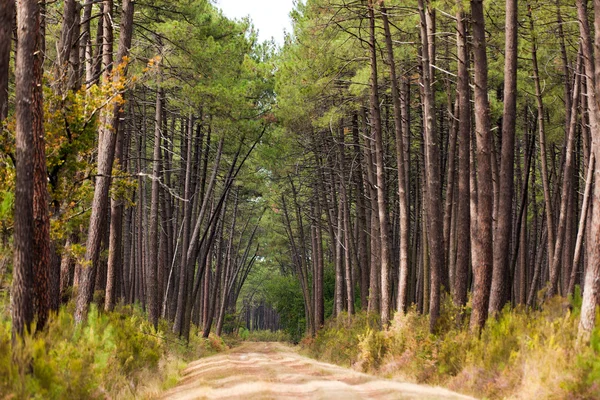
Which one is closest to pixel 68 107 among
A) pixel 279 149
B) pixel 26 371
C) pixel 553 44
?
pixel 26 371

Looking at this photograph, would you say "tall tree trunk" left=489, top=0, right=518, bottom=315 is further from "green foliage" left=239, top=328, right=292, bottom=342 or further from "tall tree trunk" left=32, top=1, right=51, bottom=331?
"green foliage" left=239, top=328, right=292, bottom=342

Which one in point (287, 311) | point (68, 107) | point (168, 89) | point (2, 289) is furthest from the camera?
point (287, 311)

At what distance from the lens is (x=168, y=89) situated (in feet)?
75.6

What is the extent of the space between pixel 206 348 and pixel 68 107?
1766 centimetres

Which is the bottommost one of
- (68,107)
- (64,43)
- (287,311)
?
(287,311)

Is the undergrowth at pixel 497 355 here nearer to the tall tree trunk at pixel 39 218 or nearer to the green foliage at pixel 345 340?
the green foliage at pixel 345 340

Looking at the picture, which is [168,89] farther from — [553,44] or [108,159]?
[553,44]

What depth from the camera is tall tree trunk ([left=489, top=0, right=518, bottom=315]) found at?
1267 cm

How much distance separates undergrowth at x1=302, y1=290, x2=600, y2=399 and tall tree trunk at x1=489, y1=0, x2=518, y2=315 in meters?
0.46

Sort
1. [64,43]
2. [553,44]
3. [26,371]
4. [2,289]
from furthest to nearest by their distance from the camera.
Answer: [553,44], [64,43], [2,289], [26,371]

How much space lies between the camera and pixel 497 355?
1034cm

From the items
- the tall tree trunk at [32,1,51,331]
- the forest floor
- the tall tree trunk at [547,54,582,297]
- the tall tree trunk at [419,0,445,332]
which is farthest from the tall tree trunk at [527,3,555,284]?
the tall tree trunk at [32,1,51,331]

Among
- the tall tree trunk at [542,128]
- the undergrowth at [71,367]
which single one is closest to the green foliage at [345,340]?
the tall tree trunk at [542,128]

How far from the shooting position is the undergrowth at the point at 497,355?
25.5ft
